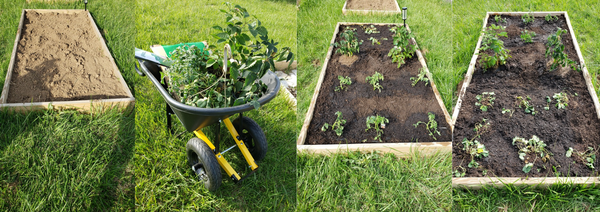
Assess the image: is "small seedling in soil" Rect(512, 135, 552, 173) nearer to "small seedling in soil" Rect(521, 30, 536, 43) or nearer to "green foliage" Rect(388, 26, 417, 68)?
"green foliage" Rect(388, 26, 417, 68)

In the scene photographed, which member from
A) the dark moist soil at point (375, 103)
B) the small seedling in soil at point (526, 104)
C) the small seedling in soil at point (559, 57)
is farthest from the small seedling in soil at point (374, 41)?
the small seedling in soil at point (559, 57)

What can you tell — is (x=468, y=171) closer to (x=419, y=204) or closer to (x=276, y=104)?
(x=419, y=204)

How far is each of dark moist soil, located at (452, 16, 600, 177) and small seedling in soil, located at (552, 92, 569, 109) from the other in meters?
0.04

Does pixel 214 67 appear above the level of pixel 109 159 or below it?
above

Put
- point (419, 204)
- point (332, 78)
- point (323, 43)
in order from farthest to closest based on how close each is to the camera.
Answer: point (323, 43) → point (332, 78) → point (419, 204)

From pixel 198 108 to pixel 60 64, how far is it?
255 centimetres

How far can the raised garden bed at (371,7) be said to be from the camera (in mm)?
4402

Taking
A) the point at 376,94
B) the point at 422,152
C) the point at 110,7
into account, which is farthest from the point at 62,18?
the point at 422,152

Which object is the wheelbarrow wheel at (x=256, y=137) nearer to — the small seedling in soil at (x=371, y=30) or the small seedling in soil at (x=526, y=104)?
the small seedling in soil at (x=526, y=104)

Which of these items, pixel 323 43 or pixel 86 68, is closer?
pixel 86 68

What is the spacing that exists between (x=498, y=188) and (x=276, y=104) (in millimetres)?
1729

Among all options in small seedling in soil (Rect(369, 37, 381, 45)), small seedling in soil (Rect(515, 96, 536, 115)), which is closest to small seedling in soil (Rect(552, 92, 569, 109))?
→ small seedling in soil (Rect(515, 96, 536, 115))

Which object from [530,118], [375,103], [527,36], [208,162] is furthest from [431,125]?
[527,36]

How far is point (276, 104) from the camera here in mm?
2883
